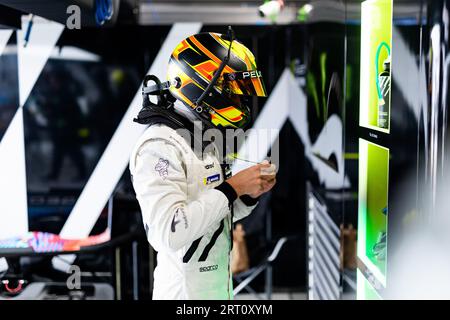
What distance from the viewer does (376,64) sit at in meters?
1.48

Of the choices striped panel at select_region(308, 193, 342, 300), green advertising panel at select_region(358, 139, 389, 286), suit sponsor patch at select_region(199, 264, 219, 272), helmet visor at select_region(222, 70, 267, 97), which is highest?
helmet visor at select_region(222, 70, 267, 97)

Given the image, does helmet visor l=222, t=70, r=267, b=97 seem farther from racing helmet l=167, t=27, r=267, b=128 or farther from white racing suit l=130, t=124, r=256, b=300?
white racing suit l=130, t=124, r=256, b=300

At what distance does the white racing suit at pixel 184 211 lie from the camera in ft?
4.24

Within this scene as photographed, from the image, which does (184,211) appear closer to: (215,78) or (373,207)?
(215,78)

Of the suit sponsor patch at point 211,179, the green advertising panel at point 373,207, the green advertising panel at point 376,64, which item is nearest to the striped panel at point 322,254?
the green advertising panel at point 373,207

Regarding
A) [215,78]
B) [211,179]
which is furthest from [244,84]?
[211,179]

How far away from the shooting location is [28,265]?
12.0ft

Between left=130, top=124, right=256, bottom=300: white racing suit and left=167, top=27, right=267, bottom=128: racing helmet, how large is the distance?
0.11m

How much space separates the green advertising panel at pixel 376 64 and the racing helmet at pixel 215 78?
0.31 m

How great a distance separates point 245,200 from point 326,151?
1081 mm

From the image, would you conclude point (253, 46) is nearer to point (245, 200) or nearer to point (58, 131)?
point (58, 131)

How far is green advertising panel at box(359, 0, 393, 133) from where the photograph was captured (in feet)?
4.50

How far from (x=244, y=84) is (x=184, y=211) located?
39cm

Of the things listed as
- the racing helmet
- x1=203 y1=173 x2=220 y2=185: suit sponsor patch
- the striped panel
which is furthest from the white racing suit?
the striped panel
